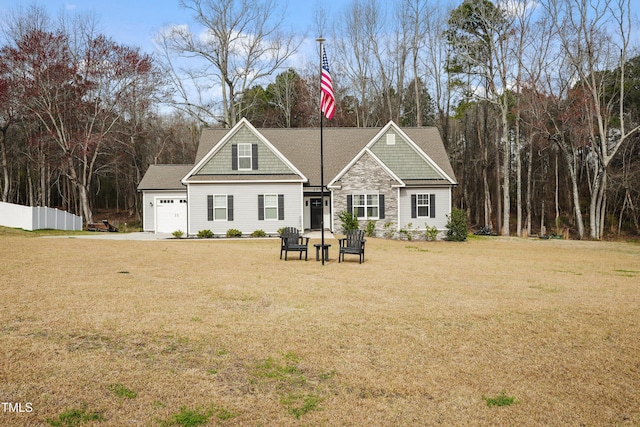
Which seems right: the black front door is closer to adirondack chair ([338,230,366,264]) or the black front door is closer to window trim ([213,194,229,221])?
window trim ([213,194,229,221])

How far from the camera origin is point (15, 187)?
171ft

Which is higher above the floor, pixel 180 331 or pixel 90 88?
pixel 90 88

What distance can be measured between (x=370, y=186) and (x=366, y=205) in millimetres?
1030

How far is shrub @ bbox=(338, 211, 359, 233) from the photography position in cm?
2528

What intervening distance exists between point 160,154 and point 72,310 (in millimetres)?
45501

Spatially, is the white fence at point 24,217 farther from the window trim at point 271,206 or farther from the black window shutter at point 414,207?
the black window shutter at point 414,207

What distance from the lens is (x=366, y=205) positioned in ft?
87.7

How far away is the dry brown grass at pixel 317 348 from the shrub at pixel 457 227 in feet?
47.0

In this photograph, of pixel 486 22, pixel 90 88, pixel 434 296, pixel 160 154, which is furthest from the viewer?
pixel 160 154

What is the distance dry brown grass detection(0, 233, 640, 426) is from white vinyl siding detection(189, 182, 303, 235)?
14.1 m

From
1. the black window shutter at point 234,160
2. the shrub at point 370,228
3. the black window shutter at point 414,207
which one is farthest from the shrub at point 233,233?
the black window shutter at point 414,207

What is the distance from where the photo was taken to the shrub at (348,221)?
25.3 metres

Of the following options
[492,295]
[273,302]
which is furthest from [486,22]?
[273,302]

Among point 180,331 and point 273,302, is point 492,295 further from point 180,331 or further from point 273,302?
point 180,331
